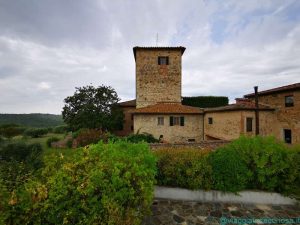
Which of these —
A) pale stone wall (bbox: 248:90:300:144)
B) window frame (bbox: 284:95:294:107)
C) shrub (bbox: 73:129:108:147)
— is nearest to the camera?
pale stone wall (bbox: 248:90:300:144)

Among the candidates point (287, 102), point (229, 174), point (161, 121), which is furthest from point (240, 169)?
point (161, 121)

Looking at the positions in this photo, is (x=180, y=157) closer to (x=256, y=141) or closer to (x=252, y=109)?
(x=256, y=141)

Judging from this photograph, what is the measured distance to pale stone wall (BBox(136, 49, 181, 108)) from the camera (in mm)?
24312

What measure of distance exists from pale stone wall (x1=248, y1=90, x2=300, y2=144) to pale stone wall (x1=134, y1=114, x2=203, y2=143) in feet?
23.8

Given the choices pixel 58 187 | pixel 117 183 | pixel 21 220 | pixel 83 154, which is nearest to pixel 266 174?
pixel 117 183

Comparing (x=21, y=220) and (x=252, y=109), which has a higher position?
(x=252, y=109)

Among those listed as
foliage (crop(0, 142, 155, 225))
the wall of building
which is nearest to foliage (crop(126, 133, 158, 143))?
the wall of building

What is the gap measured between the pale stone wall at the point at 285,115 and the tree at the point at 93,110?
16.9 m

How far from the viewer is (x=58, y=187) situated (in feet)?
11.4

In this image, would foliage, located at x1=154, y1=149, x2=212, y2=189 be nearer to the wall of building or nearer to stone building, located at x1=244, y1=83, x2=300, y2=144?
stone building, located at x1=244, y1=83, x2=300, y2=144

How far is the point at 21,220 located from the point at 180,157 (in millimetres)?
4973

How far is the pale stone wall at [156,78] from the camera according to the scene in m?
24.3

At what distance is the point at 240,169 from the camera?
6426 mm

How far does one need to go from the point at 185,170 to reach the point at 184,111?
14.9 m
